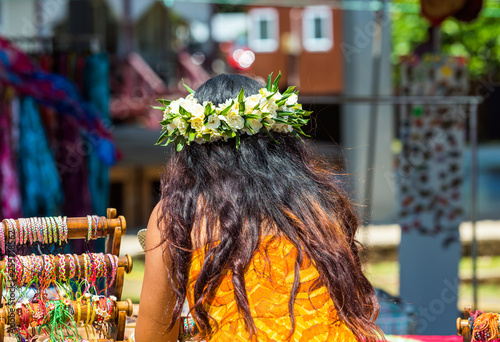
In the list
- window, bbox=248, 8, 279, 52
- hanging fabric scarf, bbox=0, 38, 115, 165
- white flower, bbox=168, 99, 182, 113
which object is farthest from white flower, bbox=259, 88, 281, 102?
window, bbox=248, 8, 279, 52

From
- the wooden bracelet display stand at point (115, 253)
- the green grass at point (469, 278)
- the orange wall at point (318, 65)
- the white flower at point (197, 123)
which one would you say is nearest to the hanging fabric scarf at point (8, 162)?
the wooden bracelet display stand at point (115, 253)

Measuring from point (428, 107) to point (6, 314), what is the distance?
9.13 ft

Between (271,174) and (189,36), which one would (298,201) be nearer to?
(271,174)

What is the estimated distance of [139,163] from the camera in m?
6.74

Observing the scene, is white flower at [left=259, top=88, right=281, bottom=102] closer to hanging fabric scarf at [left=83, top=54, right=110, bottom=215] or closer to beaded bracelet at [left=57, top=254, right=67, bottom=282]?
beaded bracelet at [left=57, top=254, right=67, bottom=282]

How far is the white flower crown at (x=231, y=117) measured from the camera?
1.47 m

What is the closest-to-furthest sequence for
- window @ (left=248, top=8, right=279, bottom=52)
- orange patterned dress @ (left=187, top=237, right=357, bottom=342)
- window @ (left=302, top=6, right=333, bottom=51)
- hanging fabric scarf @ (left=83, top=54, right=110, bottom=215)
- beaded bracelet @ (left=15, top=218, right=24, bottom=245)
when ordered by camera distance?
1. orange patterned dress @ (left=187, top=237, right=357, bottom=342)
2. beaded bracelet @ (left=15, top=218, right=24, bottom=245)
3. hanging fabric scarf @ (left=83, top=54, right=110, bottom=215)
4. window @ (left=302, top=6, right=333, bottom=51)
5. window @ (left=248, top=8, right=279, bottom=52)

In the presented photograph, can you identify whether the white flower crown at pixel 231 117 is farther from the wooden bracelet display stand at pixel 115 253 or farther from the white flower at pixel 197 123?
the wooden bracelet display stand at pixel 115 253

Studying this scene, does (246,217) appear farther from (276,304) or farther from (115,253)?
(115,253)

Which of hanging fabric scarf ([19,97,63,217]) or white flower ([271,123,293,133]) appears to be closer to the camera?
white flower ([271,123,293,133])

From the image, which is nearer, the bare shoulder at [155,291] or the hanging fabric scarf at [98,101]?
the bare shoulder at [155,291]

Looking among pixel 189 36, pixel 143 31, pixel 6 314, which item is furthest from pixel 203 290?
pixel 143 31

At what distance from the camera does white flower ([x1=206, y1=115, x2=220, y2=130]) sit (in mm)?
1457

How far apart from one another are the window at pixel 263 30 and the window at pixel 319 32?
1.55 feet
